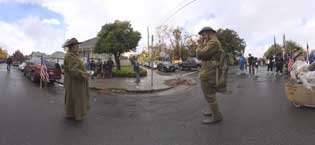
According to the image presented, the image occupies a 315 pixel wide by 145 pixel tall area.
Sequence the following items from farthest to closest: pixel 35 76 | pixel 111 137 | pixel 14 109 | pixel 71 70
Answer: pixel 35 76, pixel 14 109, pixel 71 70, pixel 111 137

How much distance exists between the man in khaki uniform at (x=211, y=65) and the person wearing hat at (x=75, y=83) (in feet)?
8.53

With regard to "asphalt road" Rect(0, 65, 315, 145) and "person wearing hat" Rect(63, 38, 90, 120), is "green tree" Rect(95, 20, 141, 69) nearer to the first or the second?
"asphalt road" Rect(0, 65, 315, 145)

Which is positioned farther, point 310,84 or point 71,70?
point 310,84

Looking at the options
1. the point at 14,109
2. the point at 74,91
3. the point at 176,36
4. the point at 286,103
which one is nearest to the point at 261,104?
the point at 286,103

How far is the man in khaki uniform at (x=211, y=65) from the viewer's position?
4.95m

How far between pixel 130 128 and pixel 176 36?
50.6 metres

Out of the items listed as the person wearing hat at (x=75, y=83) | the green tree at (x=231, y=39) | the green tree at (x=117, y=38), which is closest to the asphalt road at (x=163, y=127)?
the person wearing hat at (x=75, y=83)

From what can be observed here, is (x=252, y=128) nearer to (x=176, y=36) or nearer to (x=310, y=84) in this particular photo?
(x=310, y=84)

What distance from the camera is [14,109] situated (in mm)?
6695

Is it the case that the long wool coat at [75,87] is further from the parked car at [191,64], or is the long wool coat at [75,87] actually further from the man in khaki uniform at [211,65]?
the parked car at [191,64]

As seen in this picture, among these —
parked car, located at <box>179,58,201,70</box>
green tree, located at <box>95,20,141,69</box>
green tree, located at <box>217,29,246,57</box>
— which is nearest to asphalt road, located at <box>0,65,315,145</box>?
A: green tree, located at <box>95,20,141,69</box>

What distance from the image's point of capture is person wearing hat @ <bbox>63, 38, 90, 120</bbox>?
536cm

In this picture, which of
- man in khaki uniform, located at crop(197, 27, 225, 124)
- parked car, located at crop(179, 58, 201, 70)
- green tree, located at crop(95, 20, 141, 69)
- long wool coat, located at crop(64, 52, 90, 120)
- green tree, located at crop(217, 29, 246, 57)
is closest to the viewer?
man in khaki uniform, located at crop(197, 27, 225, 124)

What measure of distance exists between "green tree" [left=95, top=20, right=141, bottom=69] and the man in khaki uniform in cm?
2145
